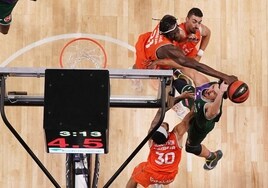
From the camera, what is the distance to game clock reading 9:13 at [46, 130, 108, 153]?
3.24 m

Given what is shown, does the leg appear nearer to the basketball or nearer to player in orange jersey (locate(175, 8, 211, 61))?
player in orange jersey (locate(175, 8, 211, 61))

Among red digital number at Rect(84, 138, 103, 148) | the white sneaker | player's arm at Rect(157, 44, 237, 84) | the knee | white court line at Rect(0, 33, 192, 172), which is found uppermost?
white court line at Rect(0, 33, 192, 172)

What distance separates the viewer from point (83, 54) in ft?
20.6

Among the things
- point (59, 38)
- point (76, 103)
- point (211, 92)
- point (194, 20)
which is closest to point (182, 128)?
point (211, 92)

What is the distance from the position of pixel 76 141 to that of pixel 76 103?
23 centimetres

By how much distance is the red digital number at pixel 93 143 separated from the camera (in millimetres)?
3281

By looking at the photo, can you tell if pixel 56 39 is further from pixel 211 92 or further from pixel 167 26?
pixel 211 92

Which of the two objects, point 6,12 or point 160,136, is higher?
point 6,12

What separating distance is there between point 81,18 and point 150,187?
202cm

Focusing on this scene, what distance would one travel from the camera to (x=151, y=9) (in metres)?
6.52

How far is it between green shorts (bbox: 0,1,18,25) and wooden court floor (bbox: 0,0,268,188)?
389 millimetres

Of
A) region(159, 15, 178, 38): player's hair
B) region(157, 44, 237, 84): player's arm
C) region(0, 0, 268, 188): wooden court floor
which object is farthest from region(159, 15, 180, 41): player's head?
region(0, 0, 268, 188): wooden court floor

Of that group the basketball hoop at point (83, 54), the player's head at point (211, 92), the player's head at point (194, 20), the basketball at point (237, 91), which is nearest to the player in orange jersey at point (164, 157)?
the player's head at point (211, 92)

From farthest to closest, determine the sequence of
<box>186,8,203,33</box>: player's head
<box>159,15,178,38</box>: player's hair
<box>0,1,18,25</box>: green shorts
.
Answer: <box>186,8,203,33</box>: player's head, <box>0,1,18,25</box>: green shorts, <box>159,15,178,38</box>: player's hair
